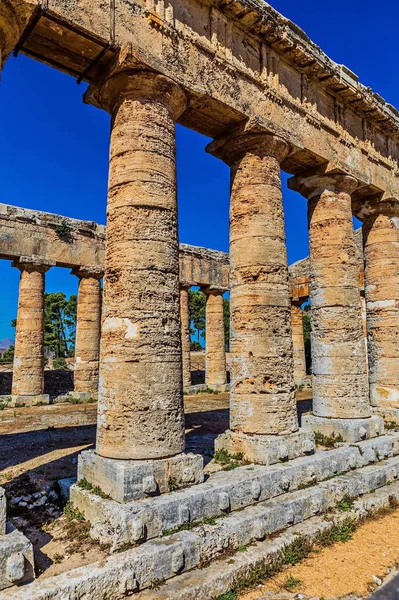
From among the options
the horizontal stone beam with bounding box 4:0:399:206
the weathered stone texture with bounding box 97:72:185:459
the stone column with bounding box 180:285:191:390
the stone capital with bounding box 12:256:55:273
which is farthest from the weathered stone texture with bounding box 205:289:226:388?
the weathered stone texture with bounding box 97:72:185:459

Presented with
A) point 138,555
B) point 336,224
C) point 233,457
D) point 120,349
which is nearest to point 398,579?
point 138,555

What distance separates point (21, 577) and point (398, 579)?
13.6ft

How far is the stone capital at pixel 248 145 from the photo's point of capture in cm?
854

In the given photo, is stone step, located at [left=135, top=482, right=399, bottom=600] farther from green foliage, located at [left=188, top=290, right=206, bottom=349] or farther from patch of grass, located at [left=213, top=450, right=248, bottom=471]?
green foliage, located at [left=188, top=290, right=206, bottom=349]

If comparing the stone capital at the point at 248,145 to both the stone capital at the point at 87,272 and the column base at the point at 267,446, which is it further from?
the stone capital at the point at 87,272

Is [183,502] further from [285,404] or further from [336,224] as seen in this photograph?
[336,224]

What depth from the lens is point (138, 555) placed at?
4.72m

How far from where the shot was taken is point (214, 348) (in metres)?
24.6

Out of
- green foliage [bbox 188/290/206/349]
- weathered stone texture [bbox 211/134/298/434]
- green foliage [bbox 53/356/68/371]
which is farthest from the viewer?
green foliage [bbox 188/290/206/349]

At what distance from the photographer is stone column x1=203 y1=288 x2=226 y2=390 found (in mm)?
24562

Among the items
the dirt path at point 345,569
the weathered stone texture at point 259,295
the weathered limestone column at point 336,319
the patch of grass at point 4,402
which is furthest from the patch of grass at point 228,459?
the patch of grass at point 4,402

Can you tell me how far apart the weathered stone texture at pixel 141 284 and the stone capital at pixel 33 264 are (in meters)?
13.2

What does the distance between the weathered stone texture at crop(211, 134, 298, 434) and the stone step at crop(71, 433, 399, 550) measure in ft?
2.76

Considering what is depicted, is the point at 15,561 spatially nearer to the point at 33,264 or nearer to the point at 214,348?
the point at 33,264
